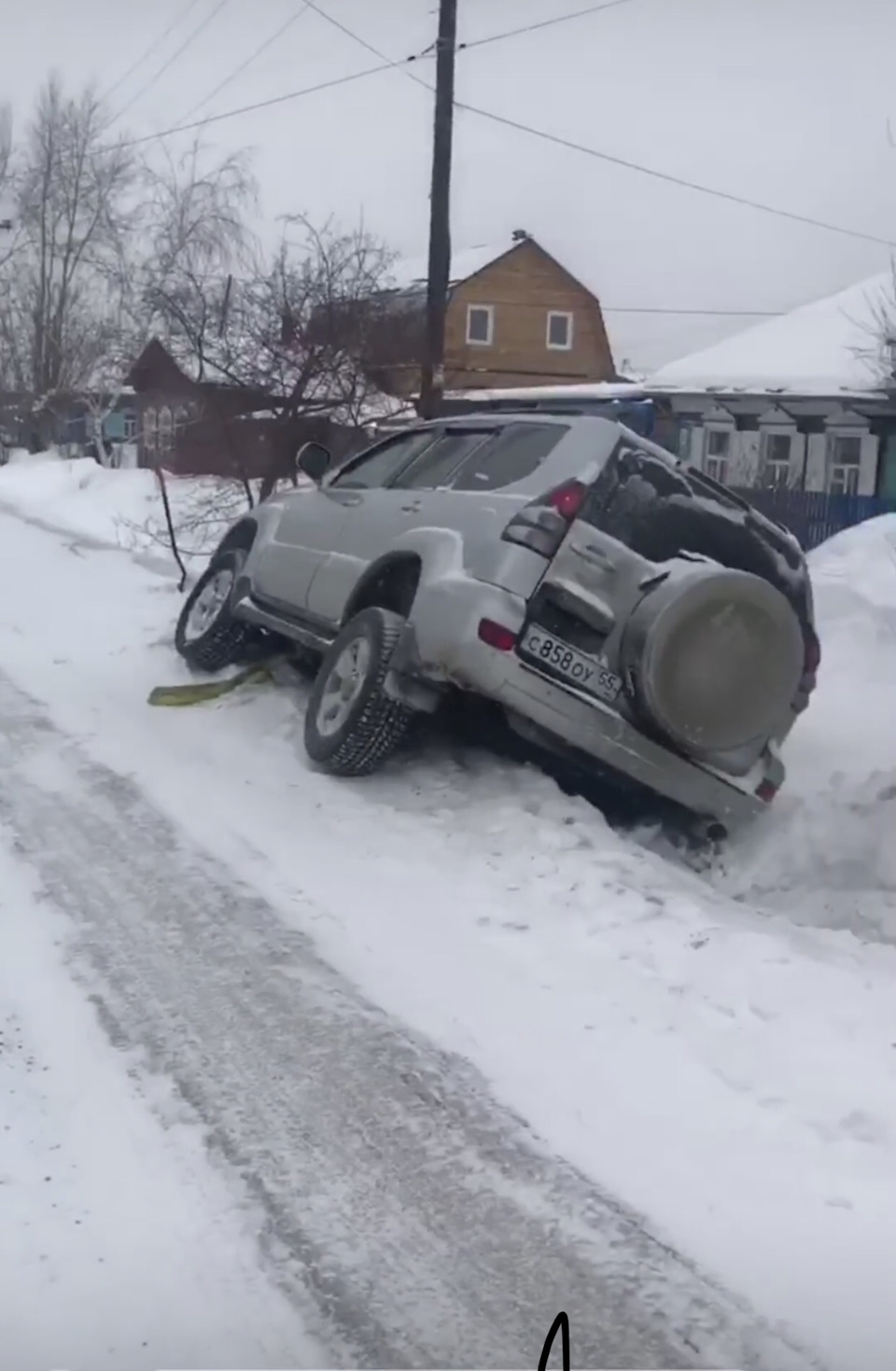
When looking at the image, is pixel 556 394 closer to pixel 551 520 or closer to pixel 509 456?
pixel 509 456

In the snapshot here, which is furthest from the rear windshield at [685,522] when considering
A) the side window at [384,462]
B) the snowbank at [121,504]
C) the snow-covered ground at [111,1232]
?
the snowbank at [121,504]

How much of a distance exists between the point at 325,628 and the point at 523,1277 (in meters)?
5.16

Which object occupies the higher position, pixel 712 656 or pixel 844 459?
pixel 712 656

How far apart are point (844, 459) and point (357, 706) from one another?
23376 millimetres

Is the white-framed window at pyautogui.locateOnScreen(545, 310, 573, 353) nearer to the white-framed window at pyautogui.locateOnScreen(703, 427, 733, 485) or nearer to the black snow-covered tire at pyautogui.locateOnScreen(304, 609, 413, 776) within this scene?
the white-framed window at pyautogui.locateOnScreen(703, 427, 733, 485)

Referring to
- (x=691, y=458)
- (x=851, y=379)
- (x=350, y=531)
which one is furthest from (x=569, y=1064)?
(x=691, y=458)

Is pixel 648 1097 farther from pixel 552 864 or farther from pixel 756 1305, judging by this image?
pixel 552 864

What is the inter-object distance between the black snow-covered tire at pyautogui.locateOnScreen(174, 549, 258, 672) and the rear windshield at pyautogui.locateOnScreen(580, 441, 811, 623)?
3358 millimetres

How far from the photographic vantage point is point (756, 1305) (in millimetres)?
3488

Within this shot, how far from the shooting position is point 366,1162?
13.2 ft

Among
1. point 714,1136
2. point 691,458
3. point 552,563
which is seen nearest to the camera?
point 714,1136

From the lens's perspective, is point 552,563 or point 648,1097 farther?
point 552,563

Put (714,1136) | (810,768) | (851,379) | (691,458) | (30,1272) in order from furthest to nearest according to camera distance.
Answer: (691,458)
(851,379)
(810,768)
(714,1136)
(30,1272)

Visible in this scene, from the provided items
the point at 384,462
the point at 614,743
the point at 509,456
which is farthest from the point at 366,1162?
the point at 384,462
